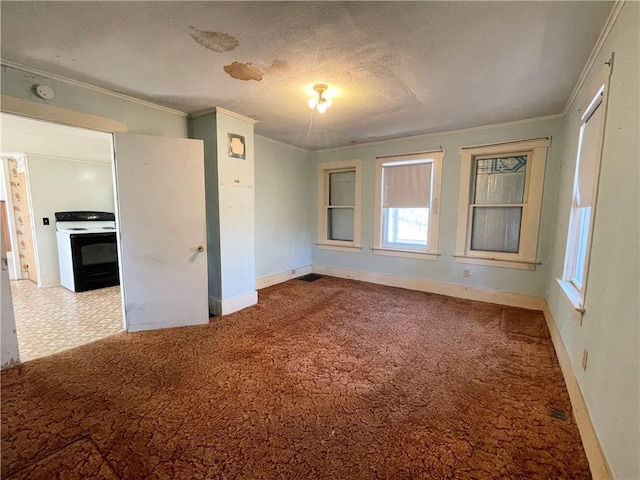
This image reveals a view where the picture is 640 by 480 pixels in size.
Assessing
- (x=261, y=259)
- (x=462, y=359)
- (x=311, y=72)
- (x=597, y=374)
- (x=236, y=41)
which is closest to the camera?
(x=597, y=374)

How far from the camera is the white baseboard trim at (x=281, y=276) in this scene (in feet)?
14.8

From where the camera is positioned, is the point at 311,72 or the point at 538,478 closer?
the point at 538,478

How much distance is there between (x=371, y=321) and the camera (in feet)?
10.6

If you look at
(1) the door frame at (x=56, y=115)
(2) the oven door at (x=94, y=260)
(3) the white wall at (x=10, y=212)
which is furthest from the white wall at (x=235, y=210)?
(3) the white wall at (x=10, y=212)

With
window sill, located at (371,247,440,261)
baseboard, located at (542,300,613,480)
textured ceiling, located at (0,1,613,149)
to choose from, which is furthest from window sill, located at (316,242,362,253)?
baseboard, located at (542,300,613,480)

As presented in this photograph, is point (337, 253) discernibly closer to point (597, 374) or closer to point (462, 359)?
point (462, 359)

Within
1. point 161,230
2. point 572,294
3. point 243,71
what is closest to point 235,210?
point 161,230

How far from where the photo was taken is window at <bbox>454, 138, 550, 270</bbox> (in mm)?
3496

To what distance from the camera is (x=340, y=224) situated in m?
5.30

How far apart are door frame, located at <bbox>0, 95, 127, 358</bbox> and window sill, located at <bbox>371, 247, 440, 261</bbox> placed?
3.65 meters

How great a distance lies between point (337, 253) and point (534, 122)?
3378mm

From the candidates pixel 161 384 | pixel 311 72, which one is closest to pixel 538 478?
pixel 161 384

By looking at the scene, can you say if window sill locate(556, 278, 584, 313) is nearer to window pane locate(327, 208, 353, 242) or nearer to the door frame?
window pane locate(327, 208, 353, 242)

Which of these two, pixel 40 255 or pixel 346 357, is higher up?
pixel 40 255
